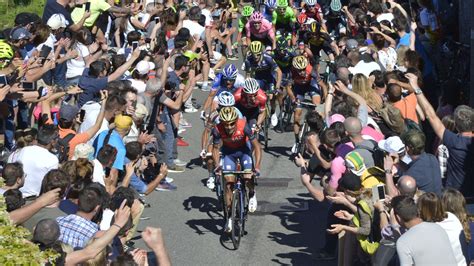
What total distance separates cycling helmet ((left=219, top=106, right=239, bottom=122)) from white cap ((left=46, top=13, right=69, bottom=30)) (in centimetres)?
466

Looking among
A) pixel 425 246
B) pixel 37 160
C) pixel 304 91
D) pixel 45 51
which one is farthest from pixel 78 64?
pixel 425 246

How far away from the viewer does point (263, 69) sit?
65.5 ft

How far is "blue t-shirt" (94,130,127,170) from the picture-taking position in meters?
14.0

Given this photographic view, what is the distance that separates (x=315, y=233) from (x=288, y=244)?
522mm

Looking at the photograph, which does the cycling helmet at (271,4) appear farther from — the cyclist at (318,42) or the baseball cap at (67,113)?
the baseball cap at (67,113)

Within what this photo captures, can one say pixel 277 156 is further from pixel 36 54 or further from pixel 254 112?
pixel 36 54

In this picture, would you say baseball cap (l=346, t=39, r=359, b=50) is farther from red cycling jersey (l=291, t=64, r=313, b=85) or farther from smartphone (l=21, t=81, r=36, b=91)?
smartphone (l=21, t=81, r=36, b=91)

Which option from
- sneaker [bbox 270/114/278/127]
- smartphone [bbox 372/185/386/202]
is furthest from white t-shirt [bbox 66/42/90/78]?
smartphone [bbox 372/185/386/202]

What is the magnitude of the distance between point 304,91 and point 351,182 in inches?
311

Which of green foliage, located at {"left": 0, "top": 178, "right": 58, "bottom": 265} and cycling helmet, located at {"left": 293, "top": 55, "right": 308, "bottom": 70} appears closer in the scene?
green foliage, located at {"left": 0, "top": 178, "right": 58, "bottom": 265}

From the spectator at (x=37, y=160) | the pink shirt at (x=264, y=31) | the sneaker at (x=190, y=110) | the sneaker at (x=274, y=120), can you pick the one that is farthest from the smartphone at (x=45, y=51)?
the pink shirt at (x=264, y=31)

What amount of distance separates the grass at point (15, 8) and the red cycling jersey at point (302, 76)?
35.8ft

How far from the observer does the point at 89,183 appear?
38.9ft

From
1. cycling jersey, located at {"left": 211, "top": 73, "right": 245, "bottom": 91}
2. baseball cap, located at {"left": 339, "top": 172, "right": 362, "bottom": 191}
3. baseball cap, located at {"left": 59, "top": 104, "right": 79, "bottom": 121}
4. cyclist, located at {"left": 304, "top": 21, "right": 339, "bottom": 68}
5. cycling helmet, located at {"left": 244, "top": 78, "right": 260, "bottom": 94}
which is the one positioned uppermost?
baseball cap, located at {"left": 339, "top": 172, "right": 362, "bottom": 191}
